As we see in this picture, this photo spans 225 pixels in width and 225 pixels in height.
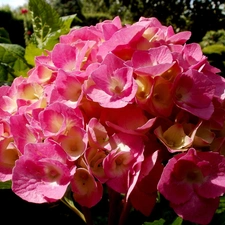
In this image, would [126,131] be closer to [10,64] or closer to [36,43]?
[10,64]

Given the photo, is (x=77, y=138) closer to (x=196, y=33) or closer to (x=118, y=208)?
(x=118, y=208)

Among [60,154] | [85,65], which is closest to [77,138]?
[60,154]

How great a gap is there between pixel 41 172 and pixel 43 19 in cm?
73

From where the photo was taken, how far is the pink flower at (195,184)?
653 mm

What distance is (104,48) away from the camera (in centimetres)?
78

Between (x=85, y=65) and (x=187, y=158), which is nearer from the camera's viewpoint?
(x=187, y=158)

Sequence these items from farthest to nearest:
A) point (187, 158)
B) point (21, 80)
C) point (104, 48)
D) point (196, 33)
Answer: point (196, 33)
point (21, 80)
point (104, 48)
point (187, 158)

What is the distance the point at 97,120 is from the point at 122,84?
0.08m

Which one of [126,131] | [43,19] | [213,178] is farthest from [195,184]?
[43,19]

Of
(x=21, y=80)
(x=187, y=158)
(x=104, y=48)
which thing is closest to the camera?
(x=187, y=158)

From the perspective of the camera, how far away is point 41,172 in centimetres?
68

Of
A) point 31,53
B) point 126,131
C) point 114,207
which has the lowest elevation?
point 114,207

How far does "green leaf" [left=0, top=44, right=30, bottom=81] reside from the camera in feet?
3.94

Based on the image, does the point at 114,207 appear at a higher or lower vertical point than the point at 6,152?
lower
